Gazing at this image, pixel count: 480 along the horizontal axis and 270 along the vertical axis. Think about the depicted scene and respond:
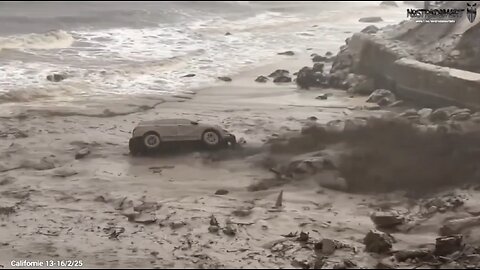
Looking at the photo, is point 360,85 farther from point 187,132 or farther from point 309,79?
point 187,132

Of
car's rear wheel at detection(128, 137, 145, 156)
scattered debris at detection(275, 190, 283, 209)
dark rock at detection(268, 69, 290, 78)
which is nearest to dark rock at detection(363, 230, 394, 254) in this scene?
scattered debris at detection(275, 190, 283, 209)

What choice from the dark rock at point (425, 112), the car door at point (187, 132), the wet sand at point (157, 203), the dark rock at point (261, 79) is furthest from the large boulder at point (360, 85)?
the car door at point (187, 132)

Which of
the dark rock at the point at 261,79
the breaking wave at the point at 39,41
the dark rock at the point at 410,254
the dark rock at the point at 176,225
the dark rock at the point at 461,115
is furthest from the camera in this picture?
the breaking wave at the point at 39,41

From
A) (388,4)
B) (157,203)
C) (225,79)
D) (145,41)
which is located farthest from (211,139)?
(388,4)

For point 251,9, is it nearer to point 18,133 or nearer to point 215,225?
point 18,133

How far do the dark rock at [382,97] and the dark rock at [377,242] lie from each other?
7.47 meters

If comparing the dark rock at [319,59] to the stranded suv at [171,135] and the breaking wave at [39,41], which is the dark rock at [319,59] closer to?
the breaking wave at [39,41]

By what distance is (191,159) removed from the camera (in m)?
10.3

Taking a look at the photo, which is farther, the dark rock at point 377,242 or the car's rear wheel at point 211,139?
the car's rear wheel at point 211,139

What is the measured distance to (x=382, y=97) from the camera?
14.2m

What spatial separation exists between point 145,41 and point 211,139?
534 inches

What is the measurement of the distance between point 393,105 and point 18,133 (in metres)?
7.58

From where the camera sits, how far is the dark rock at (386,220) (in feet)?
24.5

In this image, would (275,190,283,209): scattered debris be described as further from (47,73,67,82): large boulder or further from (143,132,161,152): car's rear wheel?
(47,73,67,82): large boulder
